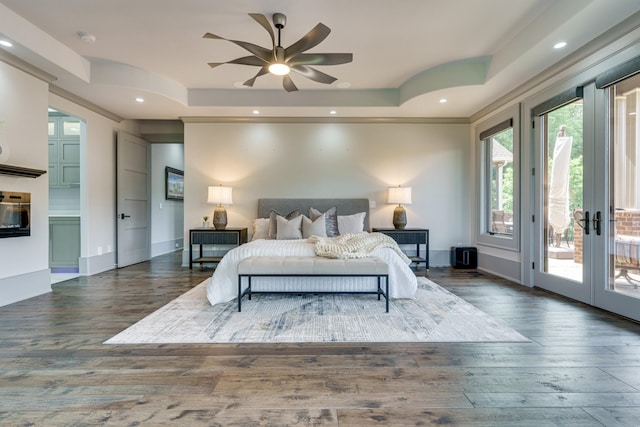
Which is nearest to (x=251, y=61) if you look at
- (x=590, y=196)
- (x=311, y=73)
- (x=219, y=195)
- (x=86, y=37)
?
(x=311, y=73)

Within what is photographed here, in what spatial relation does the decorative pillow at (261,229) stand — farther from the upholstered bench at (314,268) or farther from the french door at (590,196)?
the french door at (590,196)

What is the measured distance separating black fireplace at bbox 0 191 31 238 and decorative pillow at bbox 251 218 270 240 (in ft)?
9.75

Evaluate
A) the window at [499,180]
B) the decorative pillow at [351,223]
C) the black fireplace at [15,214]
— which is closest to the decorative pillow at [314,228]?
the decorative pillow at [351,223]

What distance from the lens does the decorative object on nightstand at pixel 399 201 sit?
554 cm

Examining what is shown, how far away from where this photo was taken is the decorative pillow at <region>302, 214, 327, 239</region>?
16.6 feet

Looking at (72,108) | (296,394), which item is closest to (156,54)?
(72,108)

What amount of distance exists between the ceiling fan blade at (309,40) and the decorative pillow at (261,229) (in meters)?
3.05

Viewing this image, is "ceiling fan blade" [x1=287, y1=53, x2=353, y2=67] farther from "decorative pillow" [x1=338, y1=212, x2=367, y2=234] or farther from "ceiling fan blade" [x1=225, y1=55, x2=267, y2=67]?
"decorative pillow" [x1=338, y1=212, x2=367, y2=234]

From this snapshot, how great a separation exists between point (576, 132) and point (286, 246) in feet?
12.1

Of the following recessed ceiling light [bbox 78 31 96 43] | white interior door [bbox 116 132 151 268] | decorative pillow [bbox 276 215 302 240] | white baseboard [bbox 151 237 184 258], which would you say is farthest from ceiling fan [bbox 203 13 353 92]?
white baseboard [bbox 151 237 184 258]

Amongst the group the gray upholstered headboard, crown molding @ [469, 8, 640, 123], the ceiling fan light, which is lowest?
the gray upholstered headboard

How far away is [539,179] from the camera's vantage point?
4.15 m

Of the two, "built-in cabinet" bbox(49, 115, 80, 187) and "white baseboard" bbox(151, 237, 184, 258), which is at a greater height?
"built-in cabinet" bbox(49, 115, 80, 187)

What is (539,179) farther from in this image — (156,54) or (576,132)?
(156,54)
